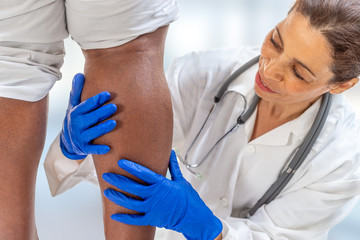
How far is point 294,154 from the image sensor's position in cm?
127

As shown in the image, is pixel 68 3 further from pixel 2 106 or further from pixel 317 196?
pixel 317 196

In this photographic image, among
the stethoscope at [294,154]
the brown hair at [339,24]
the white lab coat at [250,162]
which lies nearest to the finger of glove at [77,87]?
the white lab coat at [250,162]

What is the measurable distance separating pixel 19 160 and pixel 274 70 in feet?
1.96

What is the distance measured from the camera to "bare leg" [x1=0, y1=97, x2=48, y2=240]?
0.90 metres

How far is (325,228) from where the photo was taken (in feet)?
4.21

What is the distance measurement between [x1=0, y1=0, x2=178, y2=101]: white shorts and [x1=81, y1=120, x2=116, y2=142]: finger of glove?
121 millimetres

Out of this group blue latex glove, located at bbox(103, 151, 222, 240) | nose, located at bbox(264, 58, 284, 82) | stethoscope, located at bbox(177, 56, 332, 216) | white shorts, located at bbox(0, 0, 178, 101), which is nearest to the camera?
white shorts, located at bbox(0, 0, 178, 101)

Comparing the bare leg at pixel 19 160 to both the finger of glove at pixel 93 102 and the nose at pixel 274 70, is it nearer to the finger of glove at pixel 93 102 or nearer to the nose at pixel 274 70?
the finger of glove at pixel 93 102

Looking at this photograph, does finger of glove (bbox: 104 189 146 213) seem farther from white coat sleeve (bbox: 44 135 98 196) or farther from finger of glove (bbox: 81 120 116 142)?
white coat sleeve (bbox: 44 135 98 196)

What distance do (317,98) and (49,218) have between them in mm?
1024

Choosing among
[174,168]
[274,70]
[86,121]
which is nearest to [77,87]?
[86,121]

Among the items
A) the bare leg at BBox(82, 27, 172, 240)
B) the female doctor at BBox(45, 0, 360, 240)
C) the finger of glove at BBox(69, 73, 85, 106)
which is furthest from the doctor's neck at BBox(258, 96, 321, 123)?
the finger of glove at BBox(69, 73, 85, 106)

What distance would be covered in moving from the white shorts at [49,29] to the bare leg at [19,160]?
44 mm

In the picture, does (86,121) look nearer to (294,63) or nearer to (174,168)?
(174,168)
